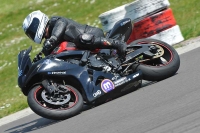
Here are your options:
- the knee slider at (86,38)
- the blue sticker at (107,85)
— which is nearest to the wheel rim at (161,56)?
the blue sticker at (107,85)

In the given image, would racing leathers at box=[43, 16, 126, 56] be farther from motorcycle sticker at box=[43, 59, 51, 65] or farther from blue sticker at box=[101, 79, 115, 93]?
blue sticker at box=[101, 79, 115, 93]

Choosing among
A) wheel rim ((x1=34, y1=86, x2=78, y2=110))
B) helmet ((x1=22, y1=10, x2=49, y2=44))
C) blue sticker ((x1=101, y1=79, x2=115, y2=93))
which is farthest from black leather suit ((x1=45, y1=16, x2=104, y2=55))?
wheel rim ((x1=34, y1=86, x2=78, y2=110))

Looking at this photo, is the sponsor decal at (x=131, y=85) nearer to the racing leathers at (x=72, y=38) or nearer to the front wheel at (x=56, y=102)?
the racing leathers at (x=72, y=38)

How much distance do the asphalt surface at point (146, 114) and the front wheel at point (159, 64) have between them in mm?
101

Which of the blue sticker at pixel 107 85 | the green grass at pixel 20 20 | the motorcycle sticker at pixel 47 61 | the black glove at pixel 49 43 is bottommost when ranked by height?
the green grass at pixel 20 20

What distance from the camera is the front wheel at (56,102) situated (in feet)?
23.1

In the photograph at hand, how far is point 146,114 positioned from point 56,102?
1.66 m

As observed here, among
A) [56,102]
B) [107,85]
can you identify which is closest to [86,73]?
[107,85]

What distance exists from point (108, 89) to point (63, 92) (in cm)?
63

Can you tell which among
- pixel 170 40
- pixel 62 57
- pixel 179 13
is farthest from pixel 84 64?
pixel 179 13

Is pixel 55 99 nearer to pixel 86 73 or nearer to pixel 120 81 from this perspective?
pixel 86 73

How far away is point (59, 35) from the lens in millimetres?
7668

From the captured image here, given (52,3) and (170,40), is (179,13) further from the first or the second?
(52,3)

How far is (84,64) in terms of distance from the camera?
757 centimetres
